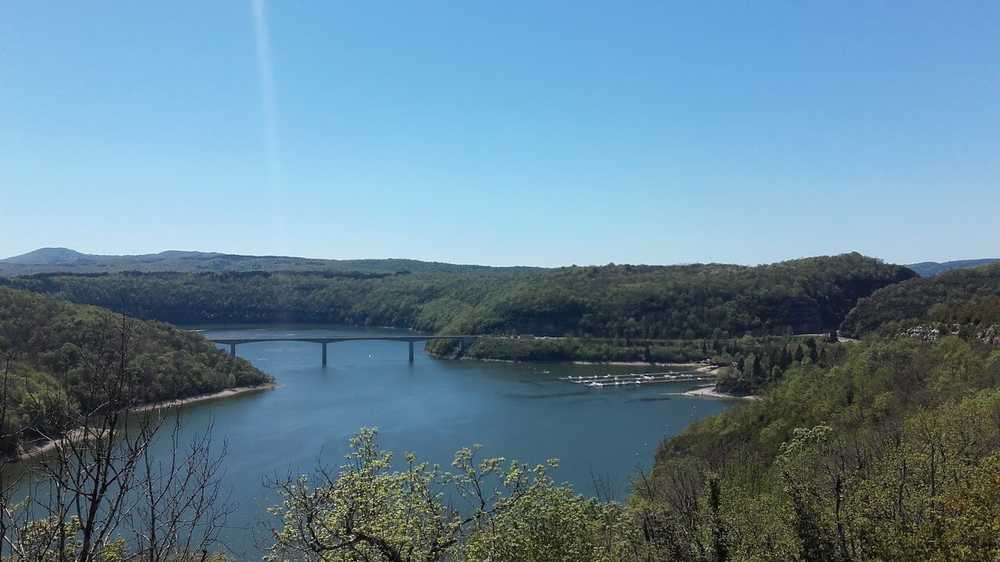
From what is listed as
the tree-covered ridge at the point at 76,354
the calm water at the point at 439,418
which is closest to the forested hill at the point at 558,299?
the calm water at the point at 439,418

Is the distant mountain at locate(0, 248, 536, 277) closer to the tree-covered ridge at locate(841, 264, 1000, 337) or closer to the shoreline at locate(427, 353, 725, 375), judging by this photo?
the shoreline at locate(427, 353, 725, 375)

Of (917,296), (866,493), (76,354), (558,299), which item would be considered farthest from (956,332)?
(558,299)

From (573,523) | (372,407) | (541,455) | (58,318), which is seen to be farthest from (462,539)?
(58,318)

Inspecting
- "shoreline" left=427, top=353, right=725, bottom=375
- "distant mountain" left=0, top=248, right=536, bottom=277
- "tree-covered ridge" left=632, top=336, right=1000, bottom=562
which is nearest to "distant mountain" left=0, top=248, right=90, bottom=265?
"distant mountain" left=0, top=248, right=536, bottom=277

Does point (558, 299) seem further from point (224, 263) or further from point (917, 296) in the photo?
point (224, 263)

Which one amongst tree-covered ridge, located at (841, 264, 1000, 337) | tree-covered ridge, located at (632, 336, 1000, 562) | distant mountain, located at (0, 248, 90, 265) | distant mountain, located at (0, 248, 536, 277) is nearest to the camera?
tree-covered ridge, located at (632, 336, 1000, 562)

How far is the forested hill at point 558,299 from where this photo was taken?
196 ft

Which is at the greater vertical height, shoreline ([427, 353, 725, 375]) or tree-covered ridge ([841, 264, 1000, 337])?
tree-covered ridge ([841, 264, 1000, 337])

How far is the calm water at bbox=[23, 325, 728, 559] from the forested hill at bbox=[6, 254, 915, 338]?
37.4ft

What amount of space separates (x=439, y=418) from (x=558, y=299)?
107 feet

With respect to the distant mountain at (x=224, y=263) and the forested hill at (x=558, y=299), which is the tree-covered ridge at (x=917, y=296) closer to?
the forested hill at (x=558, y=299)

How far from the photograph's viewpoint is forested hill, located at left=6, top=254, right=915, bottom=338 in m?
59.8

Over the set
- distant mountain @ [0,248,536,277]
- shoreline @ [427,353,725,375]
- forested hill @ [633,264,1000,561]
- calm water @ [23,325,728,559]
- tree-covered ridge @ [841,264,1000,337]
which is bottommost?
calm water @ [23,325,728,559]

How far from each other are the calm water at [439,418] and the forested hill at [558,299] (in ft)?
37.4
